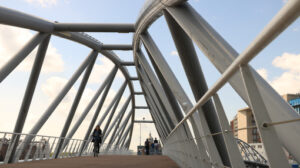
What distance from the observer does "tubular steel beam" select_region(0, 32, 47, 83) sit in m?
→ 10.8

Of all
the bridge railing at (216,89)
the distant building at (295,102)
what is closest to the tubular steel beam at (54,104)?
the bridge railing at (216,89)

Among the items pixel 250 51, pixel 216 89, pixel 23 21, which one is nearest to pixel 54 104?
pixel 23 21

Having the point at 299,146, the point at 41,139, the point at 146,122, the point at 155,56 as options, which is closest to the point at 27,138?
the point at 41,139

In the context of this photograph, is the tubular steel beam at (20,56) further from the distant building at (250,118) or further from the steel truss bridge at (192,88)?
the distant building at (250,118)

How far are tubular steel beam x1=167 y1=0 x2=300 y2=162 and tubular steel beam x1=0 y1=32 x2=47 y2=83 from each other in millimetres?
6876

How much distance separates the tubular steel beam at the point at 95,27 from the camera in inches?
517

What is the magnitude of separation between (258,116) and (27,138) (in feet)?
39.6

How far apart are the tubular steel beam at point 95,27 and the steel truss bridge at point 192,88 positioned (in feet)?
0.04

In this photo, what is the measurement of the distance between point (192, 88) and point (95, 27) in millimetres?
7615

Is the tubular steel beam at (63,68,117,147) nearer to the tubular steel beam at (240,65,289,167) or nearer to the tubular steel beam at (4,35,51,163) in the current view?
the tubular steel beam at (4,35,51,163)

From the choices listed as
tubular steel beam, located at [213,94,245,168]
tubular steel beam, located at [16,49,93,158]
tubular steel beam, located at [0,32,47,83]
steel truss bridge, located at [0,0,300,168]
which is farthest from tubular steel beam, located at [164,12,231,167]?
tubular steel beam, located at [16,49,93,158]

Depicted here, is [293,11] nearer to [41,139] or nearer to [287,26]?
[287,26]

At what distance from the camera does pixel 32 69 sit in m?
13.2

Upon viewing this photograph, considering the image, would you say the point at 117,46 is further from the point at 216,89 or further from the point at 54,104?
the point at 216,89
